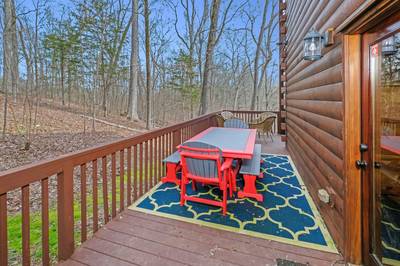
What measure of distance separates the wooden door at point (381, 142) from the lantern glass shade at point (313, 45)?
713 millimetres

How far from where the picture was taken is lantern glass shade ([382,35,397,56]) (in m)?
1.39

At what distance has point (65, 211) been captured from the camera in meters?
1.82

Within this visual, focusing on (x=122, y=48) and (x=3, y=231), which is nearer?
(x=3, y=231)

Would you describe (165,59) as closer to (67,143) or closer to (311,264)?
(67,143)

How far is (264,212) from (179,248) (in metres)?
1.11

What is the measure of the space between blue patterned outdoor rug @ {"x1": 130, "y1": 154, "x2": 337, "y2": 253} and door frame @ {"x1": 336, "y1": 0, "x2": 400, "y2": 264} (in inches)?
10.1

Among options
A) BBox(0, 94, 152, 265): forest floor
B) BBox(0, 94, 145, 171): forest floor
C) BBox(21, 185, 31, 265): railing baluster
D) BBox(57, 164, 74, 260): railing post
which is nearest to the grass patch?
BBox(0, 94, 152, 265): forest floor

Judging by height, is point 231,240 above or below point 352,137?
below

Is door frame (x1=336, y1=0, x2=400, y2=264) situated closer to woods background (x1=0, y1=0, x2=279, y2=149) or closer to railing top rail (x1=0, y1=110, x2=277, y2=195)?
railing top rail (x1=0, y1=110, x2=277, y2=195)

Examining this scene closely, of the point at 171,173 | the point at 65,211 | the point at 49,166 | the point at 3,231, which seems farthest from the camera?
the point at 171,173

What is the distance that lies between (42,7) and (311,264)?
7.91m

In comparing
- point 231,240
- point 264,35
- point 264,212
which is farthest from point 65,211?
point 264,35

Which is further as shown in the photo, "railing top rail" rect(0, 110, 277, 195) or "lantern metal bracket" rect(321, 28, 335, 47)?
"lantern metal bracket" rect(321, 28, 335, 47)

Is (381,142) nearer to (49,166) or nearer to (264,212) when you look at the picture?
(264,212)
